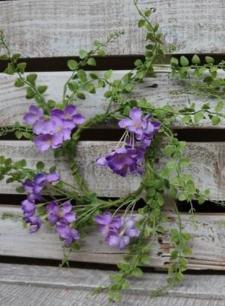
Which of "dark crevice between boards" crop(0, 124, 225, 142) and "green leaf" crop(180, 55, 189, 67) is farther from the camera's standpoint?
"dark crevice between boards" crop(0, 124, 225, 142)

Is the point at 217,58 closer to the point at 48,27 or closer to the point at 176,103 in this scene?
→ the point at 176,103

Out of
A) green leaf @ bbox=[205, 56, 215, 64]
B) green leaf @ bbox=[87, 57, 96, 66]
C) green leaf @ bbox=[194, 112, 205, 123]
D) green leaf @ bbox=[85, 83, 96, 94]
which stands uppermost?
green leaf @ bbox=[205, 56, 215, 64]

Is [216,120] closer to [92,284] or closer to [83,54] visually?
[83,54]

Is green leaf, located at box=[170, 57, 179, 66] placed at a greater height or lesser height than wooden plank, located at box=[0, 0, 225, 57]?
lesser

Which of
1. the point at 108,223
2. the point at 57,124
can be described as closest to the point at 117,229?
the point at 108,223

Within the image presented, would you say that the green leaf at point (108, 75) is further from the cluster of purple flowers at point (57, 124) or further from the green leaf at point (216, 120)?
the green leaf at point (216, 120)

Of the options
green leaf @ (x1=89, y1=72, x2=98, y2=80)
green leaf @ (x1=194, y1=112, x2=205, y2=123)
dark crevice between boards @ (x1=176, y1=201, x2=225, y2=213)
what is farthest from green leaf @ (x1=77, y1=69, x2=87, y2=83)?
dark crevice between boards @ (x1=176, y1=201, x2=225, y2=213)

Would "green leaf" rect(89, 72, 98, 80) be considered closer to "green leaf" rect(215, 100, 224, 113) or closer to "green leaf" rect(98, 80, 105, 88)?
"green leaf" rect(98, 80, 105, 88)

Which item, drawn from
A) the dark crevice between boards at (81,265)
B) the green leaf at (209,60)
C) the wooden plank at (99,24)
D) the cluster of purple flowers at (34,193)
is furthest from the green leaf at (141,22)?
the dark crevice between boards at (81,265)
